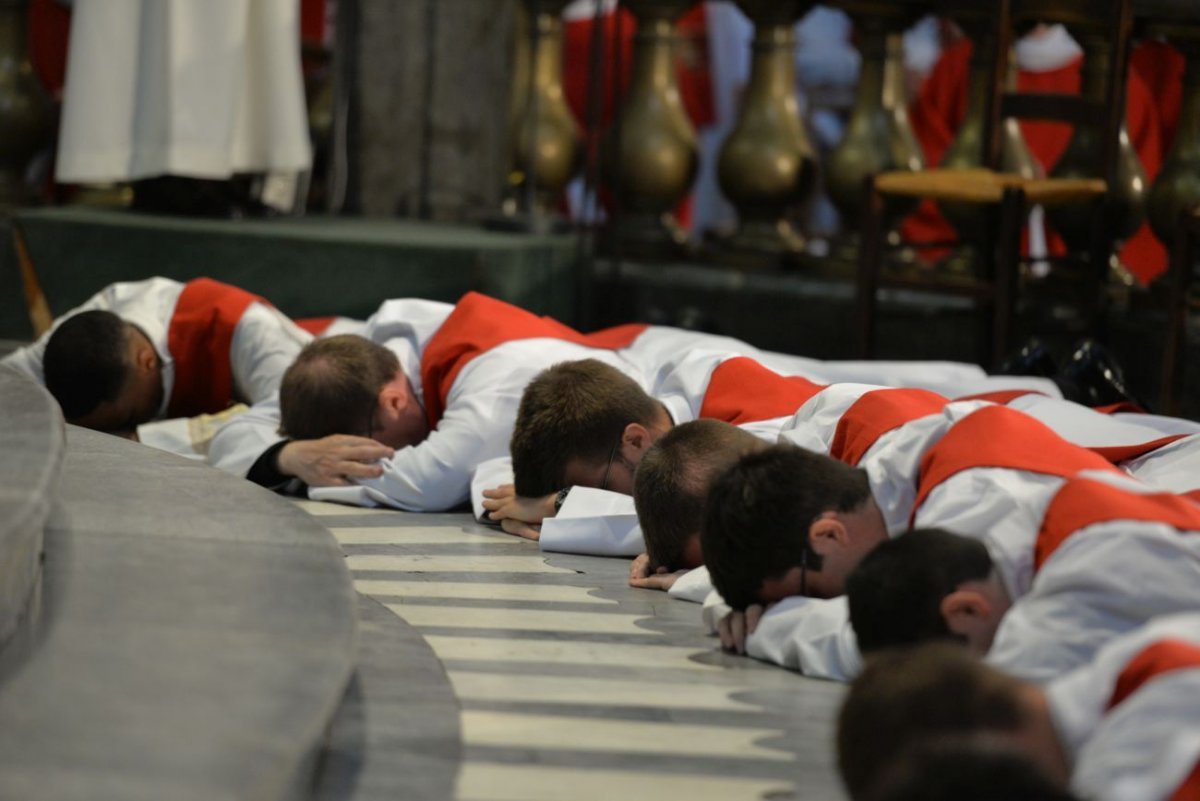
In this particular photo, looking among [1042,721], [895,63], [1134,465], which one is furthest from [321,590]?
[895,63]

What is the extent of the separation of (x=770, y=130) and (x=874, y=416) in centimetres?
→ 299

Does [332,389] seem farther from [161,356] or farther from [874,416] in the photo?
[874,416]

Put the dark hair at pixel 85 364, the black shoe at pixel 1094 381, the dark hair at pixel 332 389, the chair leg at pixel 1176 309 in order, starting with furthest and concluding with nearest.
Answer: the chair leg at pixel 1176 309, the black shoe at pixel 1094 381, the dark hair at pixel 85 364, the dark hair at pixel 332 389

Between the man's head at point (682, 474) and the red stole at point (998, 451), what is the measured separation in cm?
35

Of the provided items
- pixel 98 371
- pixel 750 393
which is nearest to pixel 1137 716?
pixel 750 393

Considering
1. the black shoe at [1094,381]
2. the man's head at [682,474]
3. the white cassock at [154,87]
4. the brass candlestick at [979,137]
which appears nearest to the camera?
the man's head at [682,474]

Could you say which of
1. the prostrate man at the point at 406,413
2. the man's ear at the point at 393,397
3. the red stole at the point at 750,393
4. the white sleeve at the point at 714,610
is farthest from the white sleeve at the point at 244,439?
the white sleeve at the point at 714,610

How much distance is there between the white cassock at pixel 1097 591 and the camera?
2.22 m

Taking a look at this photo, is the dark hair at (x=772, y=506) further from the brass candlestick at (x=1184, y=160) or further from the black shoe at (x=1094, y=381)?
the brass candlestick at (x=1184, y=160)

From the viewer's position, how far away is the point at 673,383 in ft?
13.5

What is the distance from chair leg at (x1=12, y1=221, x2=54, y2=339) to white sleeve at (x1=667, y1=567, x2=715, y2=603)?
313 centimetres

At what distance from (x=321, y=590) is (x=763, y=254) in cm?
383

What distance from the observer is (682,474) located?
3.01m

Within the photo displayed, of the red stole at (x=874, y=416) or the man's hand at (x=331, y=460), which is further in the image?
the man's hand at (x=331, y=460)
